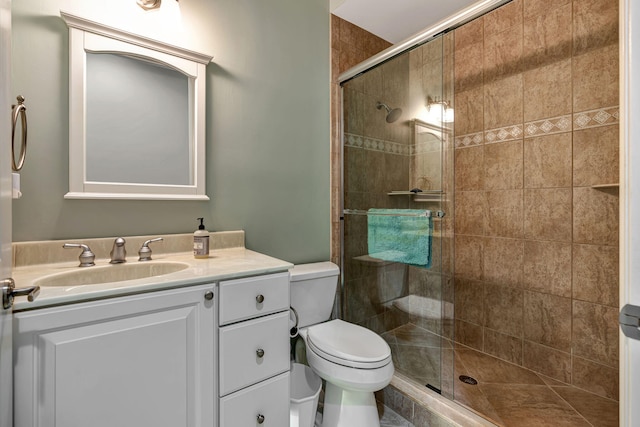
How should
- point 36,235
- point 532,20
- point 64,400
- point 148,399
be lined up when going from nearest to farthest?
point 64,400 < point 148,399 < point 36,235 < point 532,20

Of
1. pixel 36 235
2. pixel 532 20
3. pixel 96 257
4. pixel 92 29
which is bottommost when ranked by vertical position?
pixel 96 257

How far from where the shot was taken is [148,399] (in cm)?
97

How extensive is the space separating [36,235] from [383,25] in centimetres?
237

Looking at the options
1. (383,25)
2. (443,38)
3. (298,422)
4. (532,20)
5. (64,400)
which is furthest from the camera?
(383,25)

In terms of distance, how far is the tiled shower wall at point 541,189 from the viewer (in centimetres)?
172

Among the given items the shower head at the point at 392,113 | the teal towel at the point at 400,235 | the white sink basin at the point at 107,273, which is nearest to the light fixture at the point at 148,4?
the white sink basin at the point at 107,273

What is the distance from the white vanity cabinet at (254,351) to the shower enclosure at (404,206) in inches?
31.9

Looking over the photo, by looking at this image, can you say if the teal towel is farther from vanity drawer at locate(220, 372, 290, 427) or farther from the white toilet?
vanity drawer at locate(220, 372, 290, 427)

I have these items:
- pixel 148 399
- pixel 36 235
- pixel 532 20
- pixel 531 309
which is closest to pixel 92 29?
pixel 36 235

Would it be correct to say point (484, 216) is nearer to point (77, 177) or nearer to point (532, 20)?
point (532, 20)

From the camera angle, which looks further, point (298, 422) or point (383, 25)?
point (383, 25)

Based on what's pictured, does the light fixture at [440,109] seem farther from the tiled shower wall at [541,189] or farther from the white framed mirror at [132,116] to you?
the white framed mirror at [132,116]

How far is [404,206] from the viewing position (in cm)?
175

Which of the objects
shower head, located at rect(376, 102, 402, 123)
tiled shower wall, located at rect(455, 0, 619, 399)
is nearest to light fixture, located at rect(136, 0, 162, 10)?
shower head, located at rect(376, 102, 402, 123)
